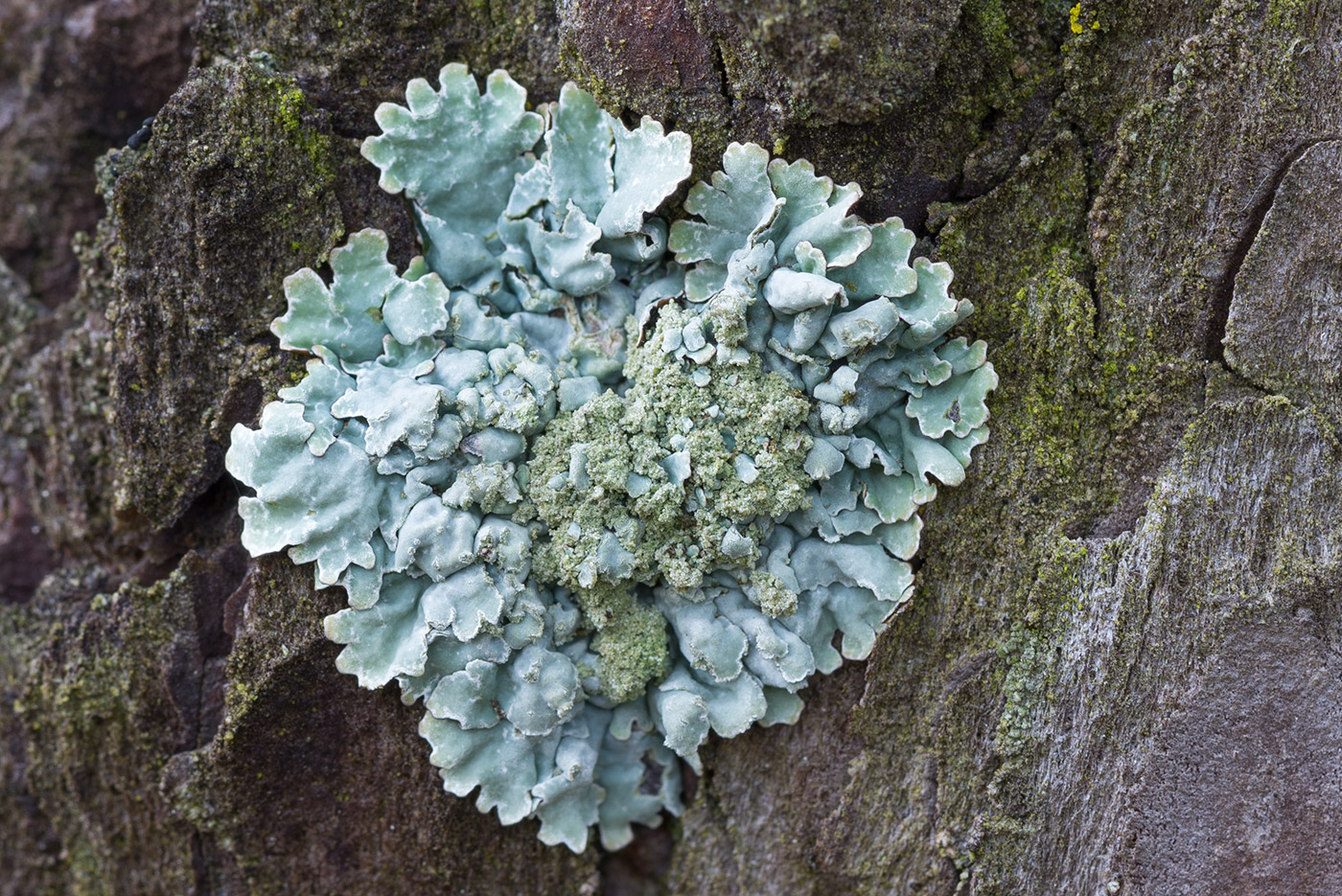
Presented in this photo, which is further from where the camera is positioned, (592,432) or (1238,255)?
(592,432)

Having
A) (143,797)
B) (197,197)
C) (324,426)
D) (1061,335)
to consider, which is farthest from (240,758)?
(1061,335)

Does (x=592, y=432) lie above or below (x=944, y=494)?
above

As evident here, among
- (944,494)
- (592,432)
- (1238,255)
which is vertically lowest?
(944,494)

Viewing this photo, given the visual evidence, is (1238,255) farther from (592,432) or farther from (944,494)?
(592,432)

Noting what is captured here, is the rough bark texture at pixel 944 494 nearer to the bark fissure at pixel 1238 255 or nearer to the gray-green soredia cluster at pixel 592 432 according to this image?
the bark fissure at pixel 1238 255

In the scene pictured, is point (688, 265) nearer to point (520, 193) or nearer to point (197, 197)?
point (520, 193)

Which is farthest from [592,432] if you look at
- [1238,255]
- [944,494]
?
[1238,255]
